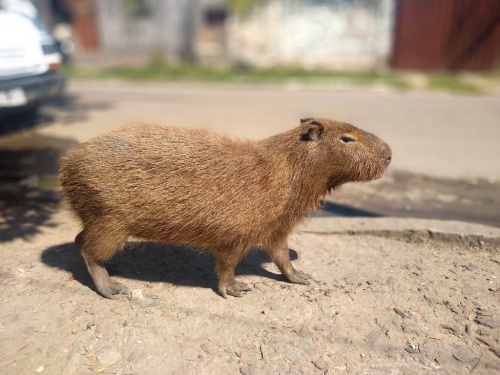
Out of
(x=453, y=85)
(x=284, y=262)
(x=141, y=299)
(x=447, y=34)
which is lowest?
(x=453, y=85)

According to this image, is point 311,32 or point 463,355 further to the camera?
point 311,32

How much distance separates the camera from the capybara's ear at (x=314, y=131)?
3445 millimetres

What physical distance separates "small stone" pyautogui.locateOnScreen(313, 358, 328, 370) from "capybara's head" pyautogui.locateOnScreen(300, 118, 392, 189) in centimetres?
126

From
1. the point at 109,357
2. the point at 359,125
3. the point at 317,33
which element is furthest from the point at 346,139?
the point at 317,33

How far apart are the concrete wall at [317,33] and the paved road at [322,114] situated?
4.03m

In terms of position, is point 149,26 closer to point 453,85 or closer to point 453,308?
point 453,85

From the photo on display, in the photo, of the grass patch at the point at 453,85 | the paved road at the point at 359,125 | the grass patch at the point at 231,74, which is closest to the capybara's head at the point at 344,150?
the paved road at the point at 359,125

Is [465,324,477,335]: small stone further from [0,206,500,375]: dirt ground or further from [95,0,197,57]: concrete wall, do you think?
[95,0,197,57]: concrete wall

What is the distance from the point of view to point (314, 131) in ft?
11.4

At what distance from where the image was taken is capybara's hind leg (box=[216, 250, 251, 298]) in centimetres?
346

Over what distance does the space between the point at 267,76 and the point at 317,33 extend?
3137 mm

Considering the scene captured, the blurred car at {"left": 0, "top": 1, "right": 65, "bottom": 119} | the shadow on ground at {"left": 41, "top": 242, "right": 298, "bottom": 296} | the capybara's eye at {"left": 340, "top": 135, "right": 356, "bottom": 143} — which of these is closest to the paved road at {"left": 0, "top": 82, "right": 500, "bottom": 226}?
the blurred car at {"left": 0, "top": 1, "right": 65, "bottom": 119}

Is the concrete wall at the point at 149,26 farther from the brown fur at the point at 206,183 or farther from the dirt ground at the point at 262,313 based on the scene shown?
the brown fur at the point at 206,183

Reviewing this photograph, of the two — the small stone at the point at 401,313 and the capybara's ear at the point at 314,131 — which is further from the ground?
the capybara's ear at the point at 314,131
